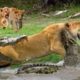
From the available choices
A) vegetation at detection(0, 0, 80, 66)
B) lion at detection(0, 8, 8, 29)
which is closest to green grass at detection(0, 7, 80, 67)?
vegetation at detection(0, 0, 80, 66)

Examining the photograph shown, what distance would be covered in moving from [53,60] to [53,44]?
67 cm

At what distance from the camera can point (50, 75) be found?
862cm

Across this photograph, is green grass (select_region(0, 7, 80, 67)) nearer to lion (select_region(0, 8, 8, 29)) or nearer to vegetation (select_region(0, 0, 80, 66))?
vegetation (select_region(0, 0, 80, 66))

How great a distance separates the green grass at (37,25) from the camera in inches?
368

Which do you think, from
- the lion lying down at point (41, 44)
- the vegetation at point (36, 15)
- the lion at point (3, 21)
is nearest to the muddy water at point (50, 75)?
the lion lying down at point (41, 44)

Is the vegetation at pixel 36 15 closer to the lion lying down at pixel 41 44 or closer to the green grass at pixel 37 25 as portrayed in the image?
the green grass at pixel 37 25

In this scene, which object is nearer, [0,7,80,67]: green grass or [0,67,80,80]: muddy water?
[0,67,80,80]: muddy water

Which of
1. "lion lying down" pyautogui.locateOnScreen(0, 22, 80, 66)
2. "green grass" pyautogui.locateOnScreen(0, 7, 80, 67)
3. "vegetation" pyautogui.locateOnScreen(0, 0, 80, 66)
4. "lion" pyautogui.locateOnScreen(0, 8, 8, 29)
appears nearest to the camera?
"lion lying down" pyautogui.locateOnScreen(0, 22, 80, 66)

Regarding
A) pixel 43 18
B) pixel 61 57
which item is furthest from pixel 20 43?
pixel 43 18

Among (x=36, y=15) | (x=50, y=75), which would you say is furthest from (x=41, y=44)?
(x=36, y=15)

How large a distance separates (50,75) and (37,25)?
734cm

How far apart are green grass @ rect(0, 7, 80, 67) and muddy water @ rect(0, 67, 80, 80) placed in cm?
37

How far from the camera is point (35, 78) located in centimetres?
844

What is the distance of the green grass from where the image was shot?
935 centimetres
